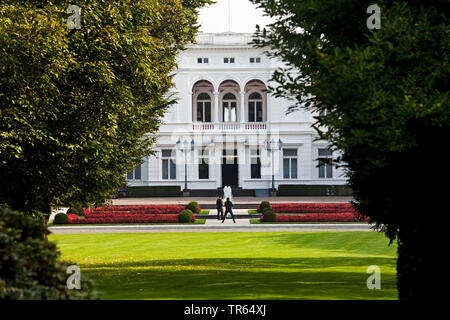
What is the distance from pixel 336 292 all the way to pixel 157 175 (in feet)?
154

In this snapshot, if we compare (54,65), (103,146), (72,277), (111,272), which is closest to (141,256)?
(111,272)

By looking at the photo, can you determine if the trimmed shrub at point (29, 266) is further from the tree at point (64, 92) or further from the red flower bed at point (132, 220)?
the red flower bed at point (132, 220)

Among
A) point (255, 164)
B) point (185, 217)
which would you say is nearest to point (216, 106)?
point (255, 164)

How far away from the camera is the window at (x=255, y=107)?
60125 mm

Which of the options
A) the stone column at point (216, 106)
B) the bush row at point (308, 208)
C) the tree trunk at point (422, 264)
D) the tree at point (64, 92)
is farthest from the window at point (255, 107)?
the tree trunk at point (422, 264)

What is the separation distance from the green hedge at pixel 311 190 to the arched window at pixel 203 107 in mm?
9900

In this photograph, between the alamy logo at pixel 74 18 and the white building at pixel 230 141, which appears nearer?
the alamy logo at pixel 74 18

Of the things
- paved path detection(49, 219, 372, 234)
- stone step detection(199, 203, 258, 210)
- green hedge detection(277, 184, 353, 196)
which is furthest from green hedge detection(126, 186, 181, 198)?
paved path detection(49, 219, 372, 234)

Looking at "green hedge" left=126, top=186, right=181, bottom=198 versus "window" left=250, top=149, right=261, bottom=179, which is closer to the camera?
"green hedge" left=126, top=186, right=181, bottom=198

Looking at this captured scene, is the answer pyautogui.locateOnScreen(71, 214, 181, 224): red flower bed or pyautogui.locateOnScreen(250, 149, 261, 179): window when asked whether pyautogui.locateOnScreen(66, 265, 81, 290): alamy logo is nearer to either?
pyautogui.locateOnScreen(71, 214, 181, 224): red flower bed

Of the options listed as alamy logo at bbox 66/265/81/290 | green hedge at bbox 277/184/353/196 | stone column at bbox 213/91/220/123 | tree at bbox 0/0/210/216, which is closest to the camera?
alamy logo at bbox 66/265/81/290

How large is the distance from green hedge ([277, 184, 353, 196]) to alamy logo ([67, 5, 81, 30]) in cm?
4306

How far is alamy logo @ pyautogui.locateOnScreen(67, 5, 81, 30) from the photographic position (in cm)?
1403

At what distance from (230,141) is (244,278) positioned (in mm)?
43744
